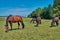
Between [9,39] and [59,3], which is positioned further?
[59,3]

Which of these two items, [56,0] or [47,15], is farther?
[47,15]

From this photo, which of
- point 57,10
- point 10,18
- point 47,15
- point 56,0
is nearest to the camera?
point 10,18

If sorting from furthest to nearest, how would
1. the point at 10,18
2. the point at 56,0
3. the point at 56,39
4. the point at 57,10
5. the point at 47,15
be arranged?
the point at 47,15 → the point at 56,0 → the point at 57,10 → the point at 10,18 → the point at 56,39

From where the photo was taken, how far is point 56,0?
244ft

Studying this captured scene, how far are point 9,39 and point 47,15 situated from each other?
66947mm

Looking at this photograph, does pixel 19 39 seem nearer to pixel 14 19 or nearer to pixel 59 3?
pixel 14 19

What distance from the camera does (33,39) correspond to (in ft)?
55.3

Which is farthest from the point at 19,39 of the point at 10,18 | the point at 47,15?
the point at 47,15

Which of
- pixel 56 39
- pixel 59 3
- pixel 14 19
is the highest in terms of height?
pixel 59 3

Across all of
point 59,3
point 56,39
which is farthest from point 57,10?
point 56,39

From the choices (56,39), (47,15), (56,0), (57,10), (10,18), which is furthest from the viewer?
(47,15)

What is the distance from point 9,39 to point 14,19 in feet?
26.8

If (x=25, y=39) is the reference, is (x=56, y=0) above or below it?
above

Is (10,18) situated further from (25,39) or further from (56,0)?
(56,0)
